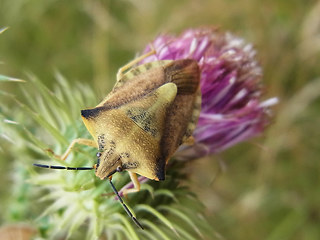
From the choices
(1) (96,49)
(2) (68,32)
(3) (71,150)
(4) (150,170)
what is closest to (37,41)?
(2) (68,32)

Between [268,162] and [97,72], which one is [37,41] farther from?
[268,162]

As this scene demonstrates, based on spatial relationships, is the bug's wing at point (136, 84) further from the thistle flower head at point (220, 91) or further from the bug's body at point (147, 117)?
the thistle flower head at point (220, 91)

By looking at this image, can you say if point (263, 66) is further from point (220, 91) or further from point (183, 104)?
point (183, 104)

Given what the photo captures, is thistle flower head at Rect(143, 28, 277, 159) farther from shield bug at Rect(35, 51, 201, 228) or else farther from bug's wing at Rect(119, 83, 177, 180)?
bug's wing at Rect(119, 83, 177, 180)

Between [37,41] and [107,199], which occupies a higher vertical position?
[37,41]

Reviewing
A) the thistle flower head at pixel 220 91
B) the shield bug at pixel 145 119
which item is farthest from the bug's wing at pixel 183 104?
the thistle flower head at pixel 220 91

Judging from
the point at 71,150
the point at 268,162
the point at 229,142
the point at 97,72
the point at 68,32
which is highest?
the point at 68,32

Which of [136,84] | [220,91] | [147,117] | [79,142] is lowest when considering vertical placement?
[220,91]

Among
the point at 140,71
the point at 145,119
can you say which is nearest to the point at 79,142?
the point at 145,119
